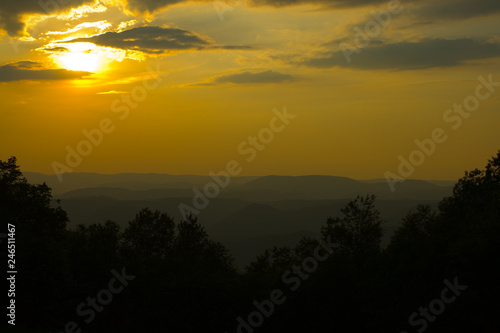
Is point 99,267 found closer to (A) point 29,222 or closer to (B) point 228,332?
(A) point 29,222

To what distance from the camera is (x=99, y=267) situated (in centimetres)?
5697

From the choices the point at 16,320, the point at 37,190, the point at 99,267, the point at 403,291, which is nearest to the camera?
the point at 16,320

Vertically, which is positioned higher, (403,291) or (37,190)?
(37,190)

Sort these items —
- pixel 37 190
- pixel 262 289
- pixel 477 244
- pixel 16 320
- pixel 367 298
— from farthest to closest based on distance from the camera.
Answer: pixel 37 190, pixel 262 289, pixel 367 298, pixel 16 320, pixel 477 244

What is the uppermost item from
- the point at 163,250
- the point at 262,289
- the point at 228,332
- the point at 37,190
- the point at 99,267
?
the point at 37,190

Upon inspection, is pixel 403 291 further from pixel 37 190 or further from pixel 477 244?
pixel 37 190

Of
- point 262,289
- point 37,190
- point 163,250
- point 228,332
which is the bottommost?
point 228,332

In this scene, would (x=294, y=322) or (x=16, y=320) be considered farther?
(x=294, y=322)

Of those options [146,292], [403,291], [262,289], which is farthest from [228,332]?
[403,291]

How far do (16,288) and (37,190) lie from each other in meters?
21.0

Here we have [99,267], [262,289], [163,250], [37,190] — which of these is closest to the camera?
[262,289]

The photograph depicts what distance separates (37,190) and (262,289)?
96.5 feet

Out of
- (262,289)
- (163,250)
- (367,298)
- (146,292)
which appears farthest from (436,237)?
(163,250)

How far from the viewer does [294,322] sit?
5025 cm
